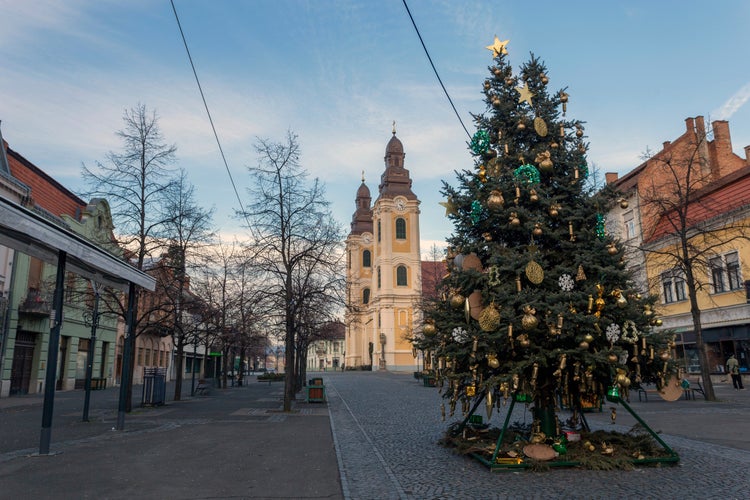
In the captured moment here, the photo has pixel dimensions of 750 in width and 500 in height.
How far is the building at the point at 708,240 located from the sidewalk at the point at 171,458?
1653 centimetres

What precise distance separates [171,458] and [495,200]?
6974mm

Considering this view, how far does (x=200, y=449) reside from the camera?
1065cm

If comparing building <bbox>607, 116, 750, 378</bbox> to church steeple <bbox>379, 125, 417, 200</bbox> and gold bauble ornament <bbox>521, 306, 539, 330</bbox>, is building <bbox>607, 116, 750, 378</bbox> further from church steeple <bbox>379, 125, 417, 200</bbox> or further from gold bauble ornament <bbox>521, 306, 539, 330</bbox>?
church steeple <bbox>379, 125, 417, 200</bbox>

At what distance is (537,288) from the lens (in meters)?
8.59

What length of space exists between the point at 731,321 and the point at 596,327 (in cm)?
2583

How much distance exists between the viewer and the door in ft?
87.9

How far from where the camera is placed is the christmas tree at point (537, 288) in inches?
318

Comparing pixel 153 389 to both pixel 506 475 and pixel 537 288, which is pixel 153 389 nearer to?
pixel 506 475

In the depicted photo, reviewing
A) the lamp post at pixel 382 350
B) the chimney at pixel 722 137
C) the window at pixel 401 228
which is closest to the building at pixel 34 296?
the chimney at pixel 722 137

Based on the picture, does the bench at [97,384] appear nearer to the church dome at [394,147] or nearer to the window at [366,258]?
the church dome at [394,147]

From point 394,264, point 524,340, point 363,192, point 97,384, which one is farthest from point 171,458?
point 363,192

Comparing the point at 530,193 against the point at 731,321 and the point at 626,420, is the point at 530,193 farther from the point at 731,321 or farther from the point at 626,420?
the point at 731,321

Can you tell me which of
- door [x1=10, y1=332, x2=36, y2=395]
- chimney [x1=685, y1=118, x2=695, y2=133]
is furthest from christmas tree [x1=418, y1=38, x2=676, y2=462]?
chimney [x1=685, y1=118, x2=695, y2=133]

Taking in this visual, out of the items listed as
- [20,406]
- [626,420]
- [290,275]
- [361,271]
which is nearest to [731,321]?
[626,420]
